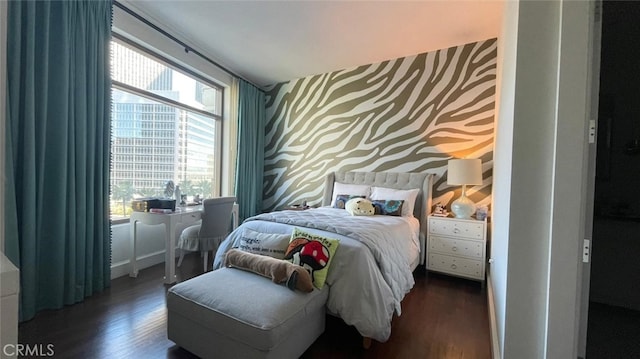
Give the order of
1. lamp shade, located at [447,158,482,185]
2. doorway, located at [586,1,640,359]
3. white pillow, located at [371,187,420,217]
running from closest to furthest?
doorway, located at [586,1,640,359]
lamp shade, located at [447,158,482,185]
white pillow, located at [371,187,420,217]

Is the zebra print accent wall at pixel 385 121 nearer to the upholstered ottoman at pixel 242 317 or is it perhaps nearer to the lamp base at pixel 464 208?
the lamp base at pixel 464 208

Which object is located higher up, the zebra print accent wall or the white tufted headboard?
the zebra print accent wall

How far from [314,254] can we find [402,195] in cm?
179

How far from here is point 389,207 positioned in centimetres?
306

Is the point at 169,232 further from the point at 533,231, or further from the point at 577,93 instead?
the point at 577,93

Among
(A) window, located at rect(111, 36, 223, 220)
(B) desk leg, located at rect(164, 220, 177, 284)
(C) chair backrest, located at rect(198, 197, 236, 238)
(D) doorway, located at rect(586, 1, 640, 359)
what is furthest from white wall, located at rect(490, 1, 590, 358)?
(A) window, located at rect(111, 36, 223, 220)

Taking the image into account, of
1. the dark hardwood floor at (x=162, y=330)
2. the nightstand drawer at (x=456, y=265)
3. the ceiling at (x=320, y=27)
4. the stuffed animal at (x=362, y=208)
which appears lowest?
the dark hardwood floor at (x=162, y=330)

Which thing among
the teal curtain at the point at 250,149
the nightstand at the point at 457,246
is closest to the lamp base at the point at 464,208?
the nightstand at the point at 457,246

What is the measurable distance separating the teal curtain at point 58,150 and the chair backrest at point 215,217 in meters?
0.85

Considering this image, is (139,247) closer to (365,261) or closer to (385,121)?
(365,261)

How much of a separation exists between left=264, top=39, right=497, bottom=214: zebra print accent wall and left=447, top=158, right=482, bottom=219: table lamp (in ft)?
1.18

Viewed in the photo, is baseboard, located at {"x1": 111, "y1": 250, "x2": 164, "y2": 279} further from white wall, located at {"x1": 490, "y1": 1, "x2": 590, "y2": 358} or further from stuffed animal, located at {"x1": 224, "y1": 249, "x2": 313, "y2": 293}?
white wall, located at {"x1": 490, "y1": 1, "x2": 590, "y2": 358}

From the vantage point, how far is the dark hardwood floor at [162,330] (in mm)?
1665

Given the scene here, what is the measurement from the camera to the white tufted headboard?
130 inches
